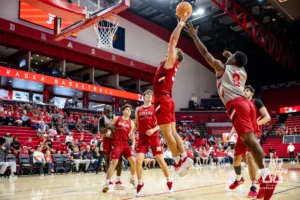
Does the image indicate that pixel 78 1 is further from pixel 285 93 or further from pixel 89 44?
pixel 285 93

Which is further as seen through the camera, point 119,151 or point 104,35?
point 104,35

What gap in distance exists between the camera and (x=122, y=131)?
20.7ft

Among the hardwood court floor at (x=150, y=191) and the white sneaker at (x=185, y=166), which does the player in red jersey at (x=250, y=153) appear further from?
the white sneaker at (x=185, y=166)

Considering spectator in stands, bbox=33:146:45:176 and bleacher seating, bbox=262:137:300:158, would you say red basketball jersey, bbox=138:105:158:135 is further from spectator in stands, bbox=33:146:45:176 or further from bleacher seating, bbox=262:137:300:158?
bleacher seating, bbox=262:137:300:158

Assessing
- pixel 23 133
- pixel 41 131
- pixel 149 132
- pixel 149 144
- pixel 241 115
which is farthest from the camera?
pixel 41 131

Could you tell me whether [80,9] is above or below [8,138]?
above

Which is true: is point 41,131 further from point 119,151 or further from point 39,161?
point 119,151

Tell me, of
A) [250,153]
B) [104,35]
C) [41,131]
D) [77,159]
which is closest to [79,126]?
[41,131]

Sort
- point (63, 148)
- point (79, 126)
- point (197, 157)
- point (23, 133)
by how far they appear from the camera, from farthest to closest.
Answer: point (197, 157) → point (79, 126) → point (23, 133) → point (63, 148)

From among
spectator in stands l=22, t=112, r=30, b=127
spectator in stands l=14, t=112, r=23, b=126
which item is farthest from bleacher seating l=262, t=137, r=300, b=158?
spectator in stands l=14, t=112, r=23, b=126

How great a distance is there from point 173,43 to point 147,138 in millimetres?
2047

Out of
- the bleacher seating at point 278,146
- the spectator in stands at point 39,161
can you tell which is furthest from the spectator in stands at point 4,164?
the bleacher seating at point 278,146

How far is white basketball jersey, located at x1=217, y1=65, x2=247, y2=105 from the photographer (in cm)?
383

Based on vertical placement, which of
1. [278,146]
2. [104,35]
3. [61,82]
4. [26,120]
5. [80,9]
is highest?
[104,35]
